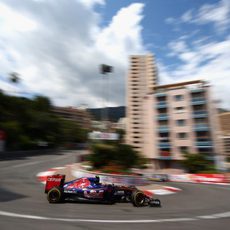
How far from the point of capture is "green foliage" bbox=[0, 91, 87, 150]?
5059cm

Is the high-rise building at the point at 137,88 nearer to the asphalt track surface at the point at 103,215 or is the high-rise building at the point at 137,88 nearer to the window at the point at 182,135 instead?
the window at the point at 182,135

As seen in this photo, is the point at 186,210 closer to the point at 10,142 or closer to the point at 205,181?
the point at 205,181

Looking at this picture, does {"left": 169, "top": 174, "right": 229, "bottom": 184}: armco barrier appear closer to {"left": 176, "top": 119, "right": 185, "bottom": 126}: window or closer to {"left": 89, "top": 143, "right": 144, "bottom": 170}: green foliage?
{"left": 89, "top": 143, "right": 144, "bottom": 170}: green foliage

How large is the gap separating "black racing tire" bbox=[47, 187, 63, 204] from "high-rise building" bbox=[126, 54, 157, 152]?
89.5 metres

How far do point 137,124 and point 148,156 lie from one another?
182 ft

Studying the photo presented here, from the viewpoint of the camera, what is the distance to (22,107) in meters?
59.3

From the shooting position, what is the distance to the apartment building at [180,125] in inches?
1778

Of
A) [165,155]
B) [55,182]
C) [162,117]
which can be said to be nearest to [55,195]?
[55,182]

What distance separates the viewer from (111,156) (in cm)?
2281

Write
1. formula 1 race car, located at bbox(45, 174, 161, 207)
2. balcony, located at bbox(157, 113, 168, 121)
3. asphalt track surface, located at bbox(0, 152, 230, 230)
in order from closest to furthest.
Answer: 1. asphalt track surface, located at bbox(0, 152, 230, 230)
2. formula 1 race car, located at bbox(45, 174, 161, 207)
3. balcony, located at bbox(157, 113, 168, 121)

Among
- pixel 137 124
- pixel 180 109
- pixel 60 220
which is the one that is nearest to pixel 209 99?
pixel 180 109

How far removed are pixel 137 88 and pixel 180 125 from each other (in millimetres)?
70805

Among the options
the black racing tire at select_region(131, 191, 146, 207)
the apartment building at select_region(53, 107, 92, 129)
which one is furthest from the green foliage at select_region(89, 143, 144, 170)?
the apartment building at select_region(53, 107, 92, 129)

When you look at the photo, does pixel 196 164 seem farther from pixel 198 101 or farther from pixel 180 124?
pixel 198 101
